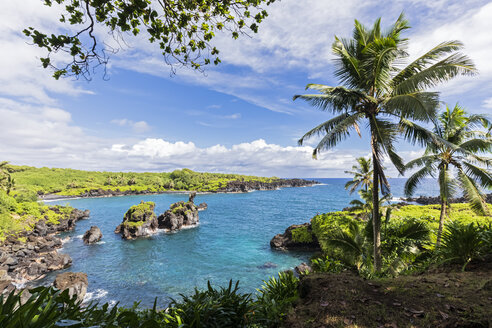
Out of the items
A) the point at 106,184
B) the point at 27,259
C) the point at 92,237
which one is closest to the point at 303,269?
the point at 27,259

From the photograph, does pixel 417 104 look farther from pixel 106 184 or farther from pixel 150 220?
pixel 106 184

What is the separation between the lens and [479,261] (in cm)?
629

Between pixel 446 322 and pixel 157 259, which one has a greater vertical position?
pixel 446 322

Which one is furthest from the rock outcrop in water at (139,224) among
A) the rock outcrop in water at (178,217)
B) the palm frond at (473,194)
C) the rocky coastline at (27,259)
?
the palm frond at (473,194)

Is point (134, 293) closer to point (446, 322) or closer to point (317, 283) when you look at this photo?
point (317, 283)

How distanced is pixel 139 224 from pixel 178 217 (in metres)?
8.46

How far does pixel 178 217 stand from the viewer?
4441cm

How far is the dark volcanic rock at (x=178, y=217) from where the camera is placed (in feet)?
140

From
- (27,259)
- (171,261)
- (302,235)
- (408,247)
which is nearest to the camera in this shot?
(408,247)

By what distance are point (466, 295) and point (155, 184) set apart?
161614mm

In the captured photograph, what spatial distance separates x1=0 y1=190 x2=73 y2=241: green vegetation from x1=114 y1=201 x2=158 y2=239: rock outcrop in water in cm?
1304

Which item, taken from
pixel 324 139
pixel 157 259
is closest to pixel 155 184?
pixel 157 259

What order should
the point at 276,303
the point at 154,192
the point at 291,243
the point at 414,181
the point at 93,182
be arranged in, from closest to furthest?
1. the point at 276,303
2. the point at 414,181
3. the point at 291,243
4. the point at 154,192
5. the point at 93,182

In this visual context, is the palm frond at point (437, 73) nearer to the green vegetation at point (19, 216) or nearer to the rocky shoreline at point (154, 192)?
the green vegetation at point (19, 216)
